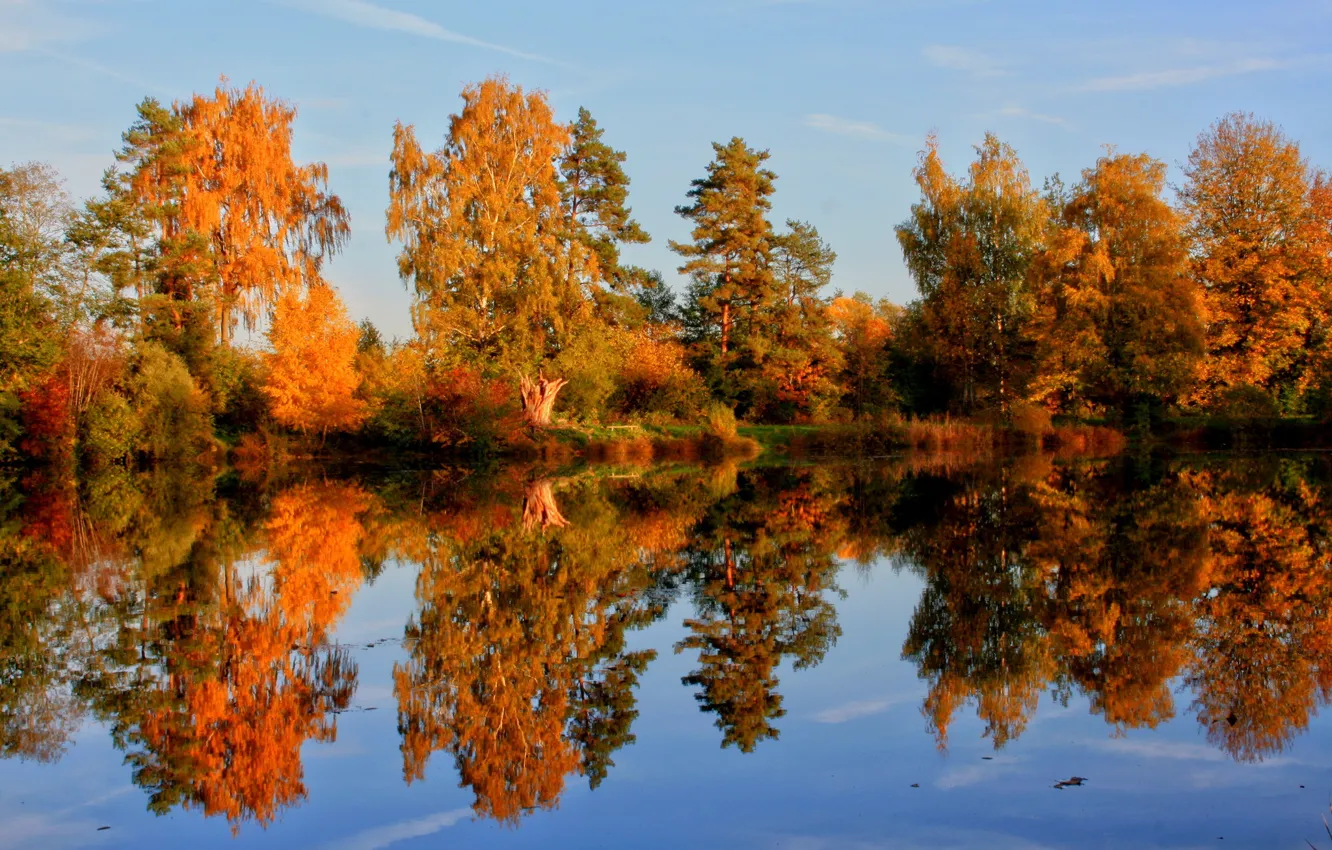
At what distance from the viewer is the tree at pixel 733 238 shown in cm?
4097

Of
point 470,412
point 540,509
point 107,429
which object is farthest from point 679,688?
point 107,429

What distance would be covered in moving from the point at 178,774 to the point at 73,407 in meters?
27.2

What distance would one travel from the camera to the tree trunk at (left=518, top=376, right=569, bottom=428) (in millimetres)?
32469

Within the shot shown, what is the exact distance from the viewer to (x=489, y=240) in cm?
3500

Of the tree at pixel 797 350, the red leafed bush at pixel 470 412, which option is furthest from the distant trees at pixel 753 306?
the red leafed bush at pixel 470 412

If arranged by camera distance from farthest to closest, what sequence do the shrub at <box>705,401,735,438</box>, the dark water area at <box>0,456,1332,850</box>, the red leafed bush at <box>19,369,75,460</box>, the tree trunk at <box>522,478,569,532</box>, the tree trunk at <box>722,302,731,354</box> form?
the tree trunk at <box>722,302,731,354</box> → the shrub at <box>705,401,735,438</box> → the red leafed bush at <box>19,369,75,460</box> → the tree trunk at <box>522,478,569,532</box> → the dark water area at <box>0,456,1332,850</box>

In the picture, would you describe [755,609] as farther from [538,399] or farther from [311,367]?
[311,367]

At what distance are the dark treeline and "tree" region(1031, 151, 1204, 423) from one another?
85 millimetres

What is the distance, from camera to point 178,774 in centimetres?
531

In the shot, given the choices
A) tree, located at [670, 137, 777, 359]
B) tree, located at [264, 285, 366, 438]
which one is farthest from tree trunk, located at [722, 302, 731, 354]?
tree, located at [264, 285, 366, 438]

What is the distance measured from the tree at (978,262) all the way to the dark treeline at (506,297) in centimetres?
11

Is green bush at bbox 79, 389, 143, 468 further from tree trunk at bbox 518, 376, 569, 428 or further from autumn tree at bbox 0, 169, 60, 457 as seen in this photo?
tree trunk at bbox 518, 376, 569, 428

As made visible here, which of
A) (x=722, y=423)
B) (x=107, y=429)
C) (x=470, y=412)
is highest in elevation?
(x=107, y=429)

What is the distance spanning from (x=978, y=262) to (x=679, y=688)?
34049mm
